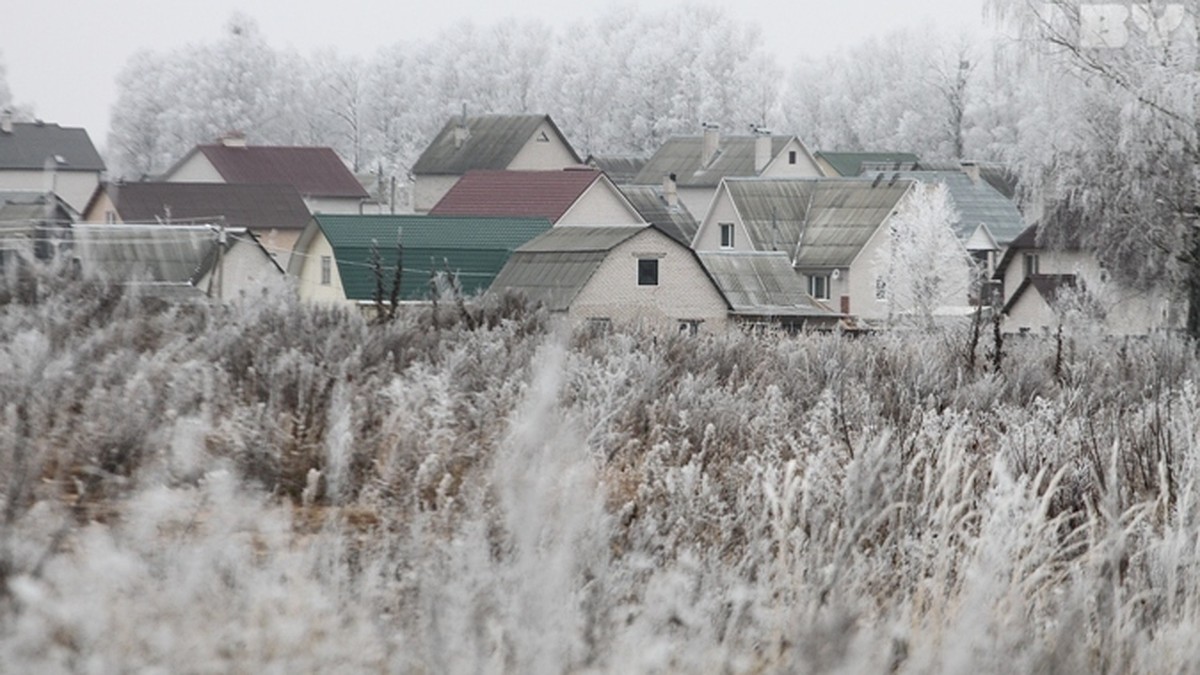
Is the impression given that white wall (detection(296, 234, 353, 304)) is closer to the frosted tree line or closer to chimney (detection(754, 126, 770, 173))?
chimney (detection(754, 126, 770, 173))

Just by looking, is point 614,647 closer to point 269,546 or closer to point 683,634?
point 683,634

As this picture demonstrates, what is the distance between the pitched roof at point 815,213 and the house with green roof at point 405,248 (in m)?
14.8

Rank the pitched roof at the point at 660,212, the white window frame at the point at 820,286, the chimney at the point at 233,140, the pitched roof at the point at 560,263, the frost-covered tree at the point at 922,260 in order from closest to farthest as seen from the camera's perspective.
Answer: the pitched roof at the point at 560,263
the frost-covered tree at the point at 922,260
the white window frame at the point at 820,286
the pitched roof at the point at 660,212
the chimney at the point at 233,140

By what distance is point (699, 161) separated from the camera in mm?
89188

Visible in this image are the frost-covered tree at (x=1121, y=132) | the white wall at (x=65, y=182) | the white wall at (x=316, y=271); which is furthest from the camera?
the white wall at (x=65, y=182)

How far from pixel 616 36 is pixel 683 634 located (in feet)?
433

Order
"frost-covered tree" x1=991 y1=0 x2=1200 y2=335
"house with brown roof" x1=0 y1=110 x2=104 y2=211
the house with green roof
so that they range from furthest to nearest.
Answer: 1. "house with brown roof" x1=0 y1=110 x2=104 y2=211
2. the house with green roof
3. "frost-covered tree" x1=991 y1=0 x2=1200 y2=335

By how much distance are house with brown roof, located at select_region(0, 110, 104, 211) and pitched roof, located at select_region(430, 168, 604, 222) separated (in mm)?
15144

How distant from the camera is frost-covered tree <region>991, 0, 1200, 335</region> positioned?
30750 millimetres

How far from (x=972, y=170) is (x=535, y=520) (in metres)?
74.6

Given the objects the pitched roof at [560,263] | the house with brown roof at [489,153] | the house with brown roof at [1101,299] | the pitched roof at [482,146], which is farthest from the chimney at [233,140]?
the house with brown roof at [1101,299]

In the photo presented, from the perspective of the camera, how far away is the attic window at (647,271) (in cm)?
4000

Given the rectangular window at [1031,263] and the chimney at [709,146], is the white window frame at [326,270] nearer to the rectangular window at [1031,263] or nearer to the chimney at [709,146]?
the rectangular window at [1031,263]

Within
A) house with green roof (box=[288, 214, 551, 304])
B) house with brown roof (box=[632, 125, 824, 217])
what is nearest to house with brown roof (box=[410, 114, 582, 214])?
house with brown roof (box=[632, 125, 824, 217])
